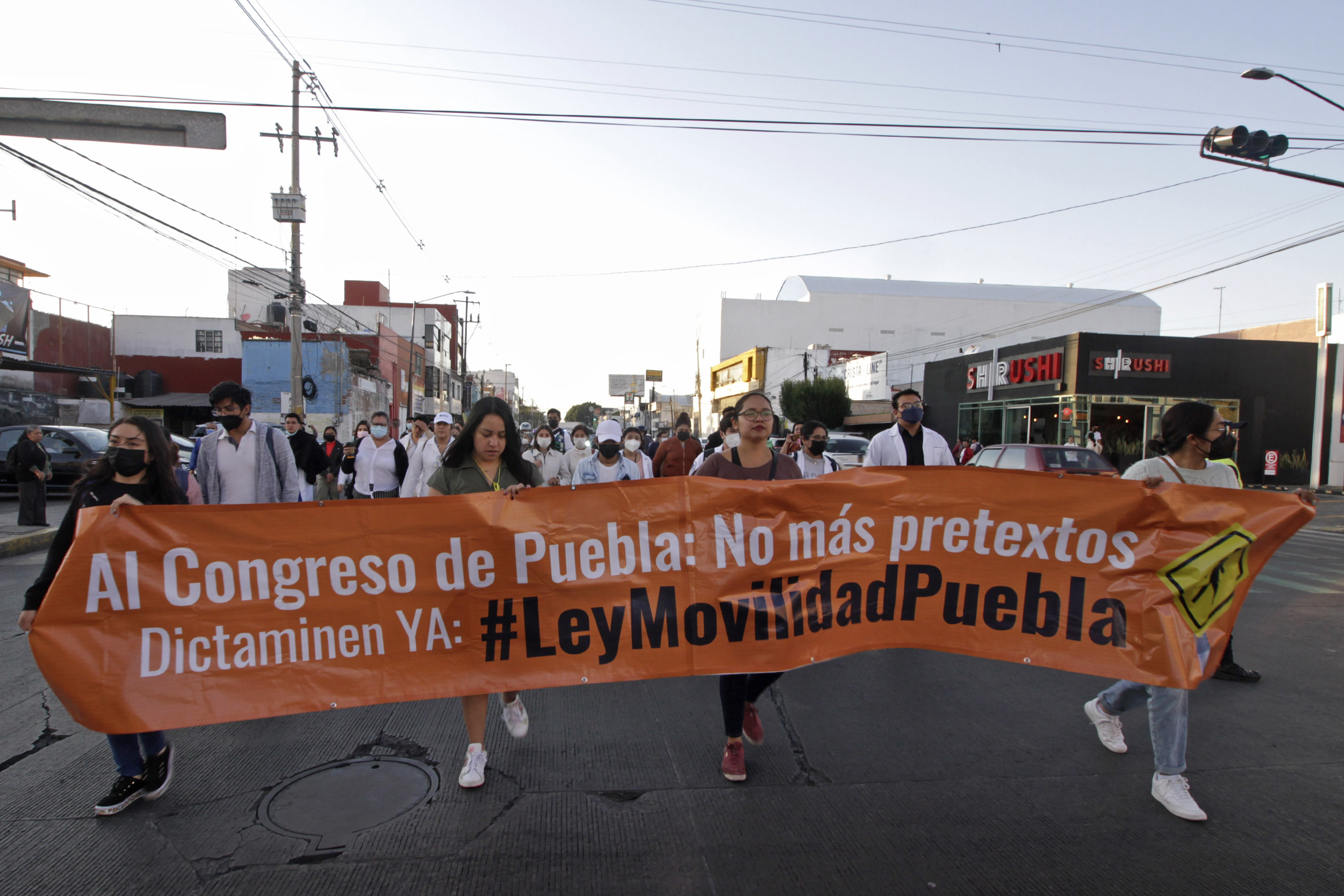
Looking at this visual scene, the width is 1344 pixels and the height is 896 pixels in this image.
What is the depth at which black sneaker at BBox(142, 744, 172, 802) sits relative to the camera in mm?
3301

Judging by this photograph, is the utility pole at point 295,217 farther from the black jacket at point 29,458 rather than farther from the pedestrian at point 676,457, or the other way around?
the pedestrian at point 676,457

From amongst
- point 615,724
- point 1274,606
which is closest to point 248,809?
point 615,724

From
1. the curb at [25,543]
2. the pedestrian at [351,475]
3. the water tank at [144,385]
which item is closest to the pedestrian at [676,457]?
the pedestrian at [351,475]

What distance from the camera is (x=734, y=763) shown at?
352 cm

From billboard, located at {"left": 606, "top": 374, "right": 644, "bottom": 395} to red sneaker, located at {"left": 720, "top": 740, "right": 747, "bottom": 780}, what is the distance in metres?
126

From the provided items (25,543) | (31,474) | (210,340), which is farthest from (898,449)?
(210,340)

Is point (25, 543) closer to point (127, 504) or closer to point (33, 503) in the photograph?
point (33, 503)

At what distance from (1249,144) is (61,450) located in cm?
2156

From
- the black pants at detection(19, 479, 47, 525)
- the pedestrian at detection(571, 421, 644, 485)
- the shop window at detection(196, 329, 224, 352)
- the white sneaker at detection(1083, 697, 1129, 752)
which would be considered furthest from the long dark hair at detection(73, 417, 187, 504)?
the shop window at detection(196, 329, 224, 352)

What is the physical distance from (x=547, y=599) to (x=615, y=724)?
3.56 ft

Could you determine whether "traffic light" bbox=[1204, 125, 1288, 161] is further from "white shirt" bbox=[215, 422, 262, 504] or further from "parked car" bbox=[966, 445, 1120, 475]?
"white shirt" bbox=[215, 422, 262, 504]

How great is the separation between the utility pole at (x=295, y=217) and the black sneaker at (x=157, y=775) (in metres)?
15.6

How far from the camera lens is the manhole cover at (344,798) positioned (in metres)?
3.06

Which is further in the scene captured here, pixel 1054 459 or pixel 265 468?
pixel 1054 459
